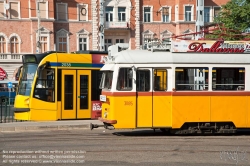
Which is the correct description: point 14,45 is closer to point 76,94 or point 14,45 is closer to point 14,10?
point 14,10

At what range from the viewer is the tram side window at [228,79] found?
620 inches

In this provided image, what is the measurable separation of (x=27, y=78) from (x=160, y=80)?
7.52 metres

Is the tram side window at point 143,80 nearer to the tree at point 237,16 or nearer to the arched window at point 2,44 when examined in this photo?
the tree at point 237,16

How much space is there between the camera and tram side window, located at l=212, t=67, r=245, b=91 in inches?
620

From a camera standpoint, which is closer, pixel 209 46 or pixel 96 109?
pixel 209 46

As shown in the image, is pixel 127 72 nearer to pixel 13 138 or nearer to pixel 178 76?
pixel 178 76

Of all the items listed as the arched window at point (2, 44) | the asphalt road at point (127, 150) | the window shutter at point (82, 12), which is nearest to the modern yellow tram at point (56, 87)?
the asphalt road at point (127, 150)

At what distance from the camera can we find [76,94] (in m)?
21.2

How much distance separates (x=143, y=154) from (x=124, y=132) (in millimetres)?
5700

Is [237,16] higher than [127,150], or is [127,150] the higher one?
[237,16]

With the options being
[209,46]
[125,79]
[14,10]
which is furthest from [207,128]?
[14,10]

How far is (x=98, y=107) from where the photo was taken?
71.1 feet

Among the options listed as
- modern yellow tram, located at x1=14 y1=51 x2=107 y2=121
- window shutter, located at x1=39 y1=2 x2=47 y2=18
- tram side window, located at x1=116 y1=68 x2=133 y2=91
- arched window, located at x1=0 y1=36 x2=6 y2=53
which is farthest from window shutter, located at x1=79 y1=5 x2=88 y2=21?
tram side window, located at x1=116 y1=68 x2=133 y2=91

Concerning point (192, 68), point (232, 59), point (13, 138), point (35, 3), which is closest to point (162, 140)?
point (192, 68)
